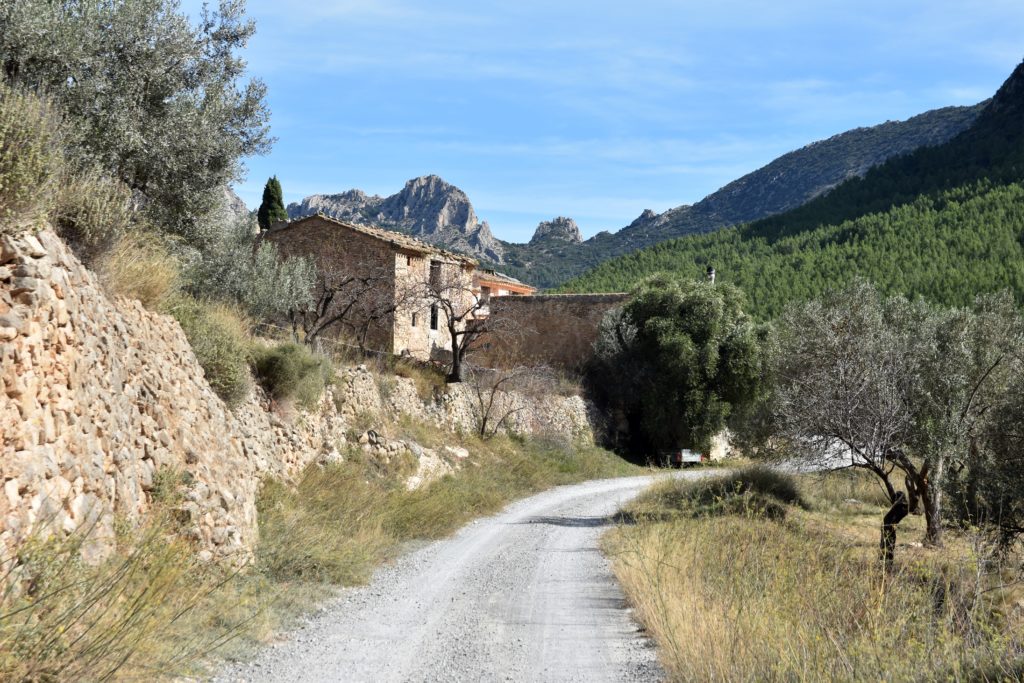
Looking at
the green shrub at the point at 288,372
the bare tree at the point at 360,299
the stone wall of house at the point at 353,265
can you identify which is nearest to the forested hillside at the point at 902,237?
the stone wall of house at the point at 353,265

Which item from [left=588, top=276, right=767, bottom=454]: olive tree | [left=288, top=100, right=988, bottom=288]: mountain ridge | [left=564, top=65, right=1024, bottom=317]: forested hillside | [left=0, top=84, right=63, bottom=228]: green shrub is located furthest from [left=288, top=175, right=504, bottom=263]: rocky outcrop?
[left=0, top=84, right=63, bottom=228]: green shrub

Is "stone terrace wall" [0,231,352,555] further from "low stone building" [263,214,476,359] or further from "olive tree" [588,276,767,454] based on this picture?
"olive tree" [588,276,767,454]

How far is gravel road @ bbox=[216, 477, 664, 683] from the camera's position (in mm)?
6312

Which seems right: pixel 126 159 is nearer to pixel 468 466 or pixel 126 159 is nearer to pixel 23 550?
pixel 23 550

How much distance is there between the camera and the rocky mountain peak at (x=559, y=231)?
4872 inches

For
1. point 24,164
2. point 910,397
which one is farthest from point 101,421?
point 910,397

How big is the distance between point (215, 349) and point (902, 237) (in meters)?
49.1

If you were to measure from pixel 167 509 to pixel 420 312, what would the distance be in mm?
21920

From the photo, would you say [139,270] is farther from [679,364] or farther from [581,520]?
[679,364]

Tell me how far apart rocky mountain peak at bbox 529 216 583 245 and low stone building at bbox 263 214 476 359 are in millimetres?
93196

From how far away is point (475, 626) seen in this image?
25.9ft

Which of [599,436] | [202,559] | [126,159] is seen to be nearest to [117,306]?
[202,559]

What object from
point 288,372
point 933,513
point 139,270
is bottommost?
point 933,513

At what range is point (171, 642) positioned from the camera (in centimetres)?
586
